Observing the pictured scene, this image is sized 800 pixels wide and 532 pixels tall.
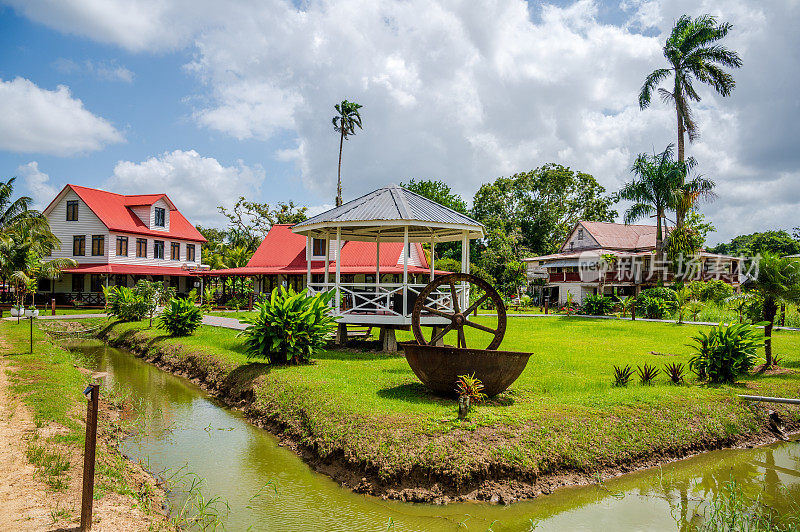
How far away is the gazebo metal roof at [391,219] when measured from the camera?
14906 millimetres

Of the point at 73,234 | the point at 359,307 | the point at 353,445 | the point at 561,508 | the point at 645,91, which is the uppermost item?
the point at 645,91

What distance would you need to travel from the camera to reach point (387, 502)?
6906 mm

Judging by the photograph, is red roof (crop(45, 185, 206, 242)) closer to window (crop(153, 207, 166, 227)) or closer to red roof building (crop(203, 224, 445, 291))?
window (crop(153, 207, 166, 227))

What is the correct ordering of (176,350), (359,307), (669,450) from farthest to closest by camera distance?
1. (176,350)
2. (359,307)
3. (669,450)

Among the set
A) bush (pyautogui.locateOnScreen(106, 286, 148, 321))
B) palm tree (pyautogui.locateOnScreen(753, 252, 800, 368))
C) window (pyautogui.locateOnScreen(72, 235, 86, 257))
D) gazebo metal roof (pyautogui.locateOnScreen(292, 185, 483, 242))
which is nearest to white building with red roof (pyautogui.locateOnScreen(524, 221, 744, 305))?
palm tree (pyautogui.locateOnScreen(753, 252, 800, 368))

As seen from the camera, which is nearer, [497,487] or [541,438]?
[497,487]

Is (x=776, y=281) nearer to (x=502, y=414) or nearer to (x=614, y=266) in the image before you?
(x=502, y=414)

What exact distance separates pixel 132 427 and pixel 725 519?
9985 millimetres

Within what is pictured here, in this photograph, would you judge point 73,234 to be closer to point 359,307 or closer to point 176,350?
point 176,350

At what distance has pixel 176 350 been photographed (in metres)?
17.4

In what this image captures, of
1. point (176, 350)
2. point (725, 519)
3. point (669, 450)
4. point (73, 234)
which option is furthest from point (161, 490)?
point (73, 234)

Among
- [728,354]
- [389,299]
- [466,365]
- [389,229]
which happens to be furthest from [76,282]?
[728,354]

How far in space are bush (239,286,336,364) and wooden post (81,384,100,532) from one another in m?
7.08

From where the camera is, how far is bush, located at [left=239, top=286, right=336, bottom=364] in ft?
40.8
